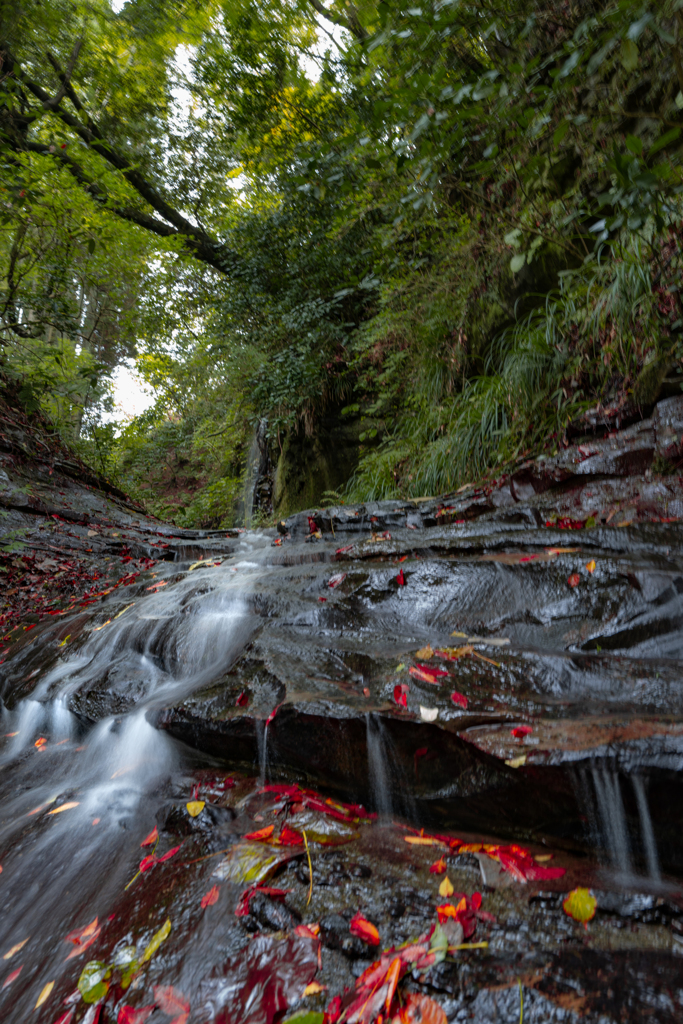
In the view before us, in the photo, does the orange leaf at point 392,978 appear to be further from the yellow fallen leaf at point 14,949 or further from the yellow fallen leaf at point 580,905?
the yellow fallen leaf at point 14,949

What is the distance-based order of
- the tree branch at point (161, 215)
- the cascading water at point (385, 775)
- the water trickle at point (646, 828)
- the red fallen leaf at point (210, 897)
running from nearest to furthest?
the water trickle at point (646, 828) < the red fallen leaf at point (210, 897) < the cascading water at point (385, 775) < the tree branch at point (161, 215)

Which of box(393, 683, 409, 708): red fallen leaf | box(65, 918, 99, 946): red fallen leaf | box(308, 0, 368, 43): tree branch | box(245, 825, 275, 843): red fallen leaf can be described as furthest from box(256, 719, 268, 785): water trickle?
box(308, 0, 368, 43): tree branch

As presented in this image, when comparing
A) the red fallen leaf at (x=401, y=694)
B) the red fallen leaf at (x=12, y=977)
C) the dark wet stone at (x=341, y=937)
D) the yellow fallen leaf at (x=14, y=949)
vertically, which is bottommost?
the yellow fallen leaf at (x=14, y=949)

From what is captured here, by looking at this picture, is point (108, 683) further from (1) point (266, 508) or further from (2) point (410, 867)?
(1) point (266, 508)

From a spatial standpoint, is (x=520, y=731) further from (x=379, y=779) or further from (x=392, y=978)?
(x=392, y=978)

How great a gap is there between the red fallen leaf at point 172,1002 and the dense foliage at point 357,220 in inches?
146

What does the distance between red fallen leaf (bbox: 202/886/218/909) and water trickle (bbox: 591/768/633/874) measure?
1.25 meters

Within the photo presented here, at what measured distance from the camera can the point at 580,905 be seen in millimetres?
1373

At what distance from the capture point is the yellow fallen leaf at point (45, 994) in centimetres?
145

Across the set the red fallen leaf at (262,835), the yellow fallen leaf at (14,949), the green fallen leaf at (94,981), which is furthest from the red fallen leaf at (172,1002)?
the yellow fallen leaf at (14,949)

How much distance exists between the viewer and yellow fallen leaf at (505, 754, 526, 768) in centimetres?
164

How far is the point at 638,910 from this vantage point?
4.41 feet

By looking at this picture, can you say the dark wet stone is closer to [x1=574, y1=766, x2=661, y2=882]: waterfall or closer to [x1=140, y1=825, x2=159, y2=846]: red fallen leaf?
[x1=574, y1=766, x2=661, y2=882]: waterfall

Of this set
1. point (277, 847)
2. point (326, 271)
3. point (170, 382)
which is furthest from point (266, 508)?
point (277, 847)
